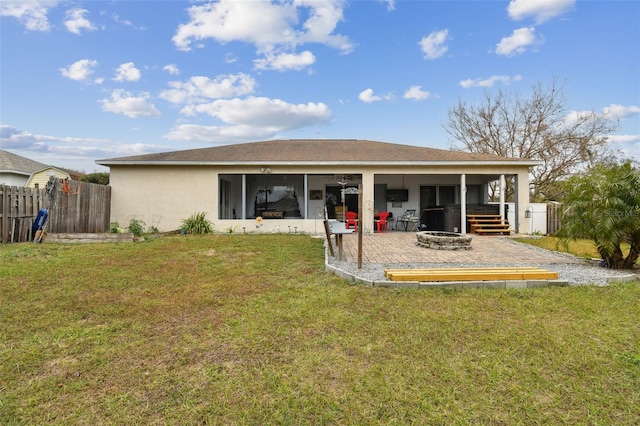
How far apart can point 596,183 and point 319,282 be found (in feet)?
17.9

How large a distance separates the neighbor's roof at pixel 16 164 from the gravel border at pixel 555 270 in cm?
2231

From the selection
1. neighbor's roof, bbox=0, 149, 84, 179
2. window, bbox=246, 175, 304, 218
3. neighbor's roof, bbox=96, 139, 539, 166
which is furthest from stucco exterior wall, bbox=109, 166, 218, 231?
neighbor's roof, bbox=0, 149, 84, 179

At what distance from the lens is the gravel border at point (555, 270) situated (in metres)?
4.91

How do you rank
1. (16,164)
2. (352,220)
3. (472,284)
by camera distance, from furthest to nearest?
1. (16,164)
2. (352,220)
3. (472,284)

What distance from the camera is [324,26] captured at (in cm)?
1338

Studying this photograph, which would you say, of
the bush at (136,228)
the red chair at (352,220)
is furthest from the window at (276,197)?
the bush at (136,228)

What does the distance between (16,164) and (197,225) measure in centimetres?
1722

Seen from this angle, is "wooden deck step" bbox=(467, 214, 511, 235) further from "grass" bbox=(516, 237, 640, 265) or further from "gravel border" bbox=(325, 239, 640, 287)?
"gravel border" bbox=(325, 239, 640, 287)

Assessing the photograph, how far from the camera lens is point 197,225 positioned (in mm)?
11516

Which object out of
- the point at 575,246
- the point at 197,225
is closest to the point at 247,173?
the point at 197,225

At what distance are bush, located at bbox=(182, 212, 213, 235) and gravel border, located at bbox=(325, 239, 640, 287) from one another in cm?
640

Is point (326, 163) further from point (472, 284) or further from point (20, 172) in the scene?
point (20, 172)

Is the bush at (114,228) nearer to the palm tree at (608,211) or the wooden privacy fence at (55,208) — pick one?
the wooden privacy fence at (55,208)

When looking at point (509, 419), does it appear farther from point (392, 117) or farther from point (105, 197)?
point (392, 117)
